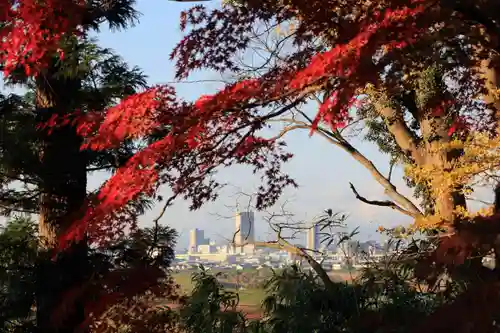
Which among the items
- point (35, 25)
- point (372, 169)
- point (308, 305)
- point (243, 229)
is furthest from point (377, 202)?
point (35, 25)

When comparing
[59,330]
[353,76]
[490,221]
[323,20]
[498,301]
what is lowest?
[59,330]

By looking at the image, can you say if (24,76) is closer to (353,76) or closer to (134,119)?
(134,119)

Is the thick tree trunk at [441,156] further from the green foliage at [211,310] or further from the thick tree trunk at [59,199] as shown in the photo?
the thick tree trunk at [59,199]

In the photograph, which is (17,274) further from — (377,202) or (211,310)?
(377,202)

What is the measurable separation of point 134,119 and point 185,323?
1.86 metres

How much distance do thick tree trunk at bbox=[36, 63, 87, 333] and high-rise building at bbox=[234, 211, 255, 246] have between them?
5.98 ft

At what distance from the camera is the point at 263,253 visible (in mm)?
7176

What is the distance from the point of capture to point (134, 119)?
4.90 metres

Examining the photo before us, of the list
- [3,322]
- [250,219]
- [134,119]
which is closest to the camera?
[134,119]

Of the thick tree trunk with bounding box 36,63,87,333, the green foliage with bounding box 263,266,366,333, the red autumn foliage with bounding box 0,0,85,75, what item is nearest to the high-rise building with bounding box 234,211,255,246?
the thick tree trunk with bounding box 36,63,87,333

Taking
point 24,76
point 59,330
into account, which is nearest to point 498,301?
point 59,330

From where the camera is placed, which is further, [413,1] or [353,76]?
[413,1]

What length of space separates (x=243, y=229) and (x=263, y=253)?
0.40 metres

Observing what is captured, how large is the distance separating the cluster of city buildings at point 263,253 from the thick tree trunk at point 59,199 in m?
1.25
